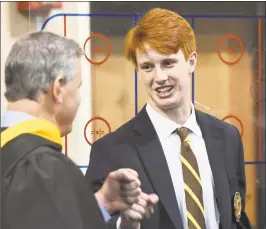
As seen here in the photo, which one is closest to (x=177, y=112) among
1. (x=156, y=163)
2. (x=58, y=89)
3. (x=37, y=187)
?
(x=156, y=163)

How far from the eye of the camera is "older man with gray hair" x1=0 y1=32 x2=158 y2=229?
1.23 metres

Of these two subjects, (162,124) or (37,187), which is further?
(162,124)

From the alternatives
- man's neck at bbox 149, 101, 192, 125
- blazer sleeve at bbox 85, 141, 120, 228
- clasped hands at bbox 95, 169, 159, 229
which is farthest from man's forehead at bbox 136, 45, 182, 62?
clasped hands at bbox 95, 169, 159, 229

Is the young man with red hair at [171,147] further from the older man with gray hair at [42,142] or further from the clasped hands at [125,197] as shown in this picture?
the older man with gray hair at [42,142]

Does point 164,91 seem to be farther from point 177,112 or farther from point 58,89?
point 58,89

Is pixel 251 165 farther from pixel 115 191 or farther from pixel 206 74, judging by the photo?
pixel 115 191

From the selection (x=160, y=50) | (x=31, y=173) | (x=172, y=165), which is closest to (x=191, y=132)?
(x=172, y=165)

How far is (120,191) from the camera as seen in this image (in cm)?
148

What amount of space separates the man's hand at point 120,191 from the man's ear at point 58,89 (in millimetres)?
238

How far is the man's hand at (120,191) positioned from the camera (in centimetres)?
143

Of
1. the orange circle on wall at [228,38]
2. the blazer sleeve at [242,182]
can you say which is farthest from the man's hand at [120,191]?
the orange circle on wall at [228,38]

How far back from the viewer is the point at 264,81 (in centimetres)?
207

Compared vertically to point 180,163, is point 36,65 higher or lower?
higher

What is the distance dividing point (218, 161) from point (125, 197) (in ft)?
1.34
